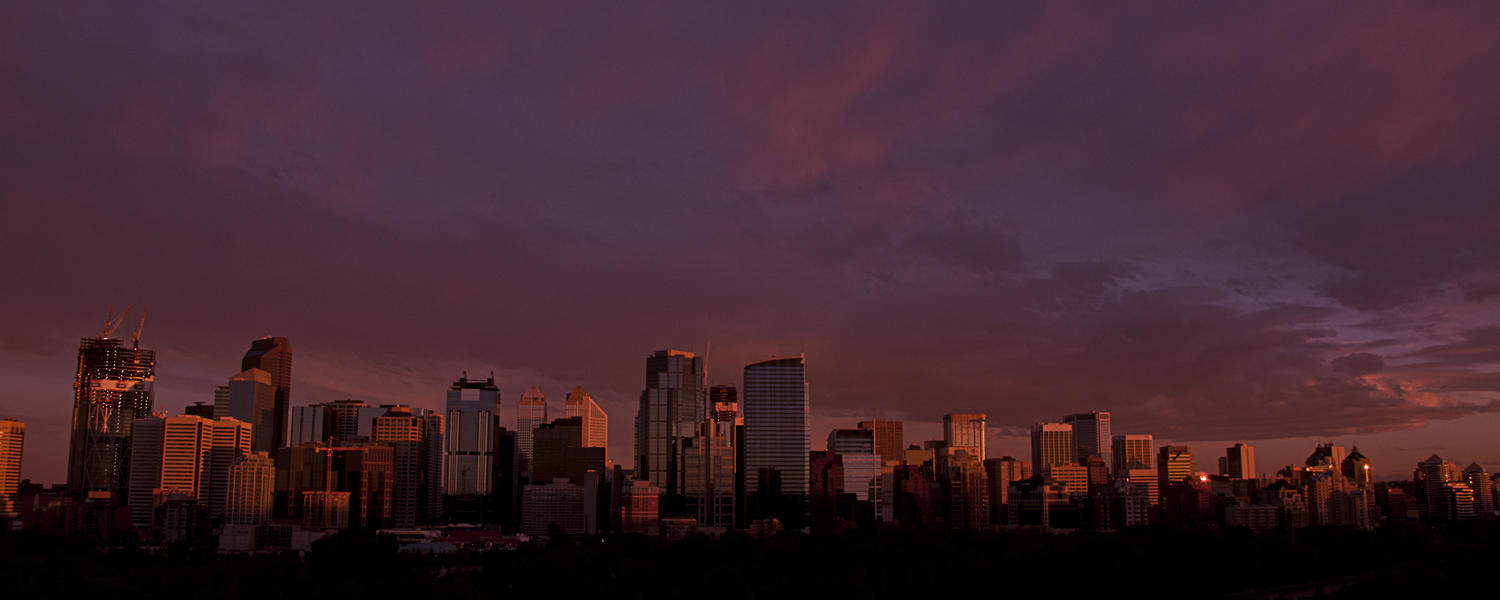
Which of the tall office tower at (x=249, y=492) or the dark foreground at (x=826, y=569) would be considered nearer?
the dark foreground at (x=826, y=569)

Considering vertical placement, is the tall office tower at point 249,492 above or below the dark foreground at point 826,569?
above

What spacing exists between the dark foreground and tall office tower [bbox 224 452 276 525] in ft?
256

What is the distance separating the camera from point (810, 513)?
643ft

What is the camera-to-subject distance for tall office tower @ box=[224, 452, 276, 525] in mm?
190500

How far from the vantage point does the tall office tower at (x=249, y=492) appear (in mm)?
A: 190500

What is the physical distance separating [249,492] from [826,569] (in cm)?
13832

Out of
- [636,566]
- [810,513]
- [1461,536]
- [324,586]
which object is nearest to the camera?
[324,586]

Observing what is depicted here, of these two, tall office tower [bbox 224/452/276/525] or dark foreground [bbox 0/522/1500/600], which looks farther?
tall office tower [bbox 224/452/276/525]

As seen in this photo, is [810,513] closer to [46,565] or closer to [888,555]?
[888,555]

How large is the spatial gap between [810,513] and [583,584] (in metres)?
120

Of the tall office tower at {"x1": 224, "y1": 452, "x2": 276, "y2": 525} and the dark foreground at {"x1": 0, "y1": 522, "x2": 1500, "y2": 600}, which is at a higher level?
the tall office tower at {"x1": 224, "y1": 452, "x2": 276, "y2": 525}

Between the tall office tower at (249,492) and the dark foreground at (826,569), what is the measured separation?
7814cm

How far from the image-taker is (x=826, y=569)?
86.1 meters

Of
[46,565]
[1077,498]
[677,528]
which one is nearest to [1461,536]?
[1077,498]
